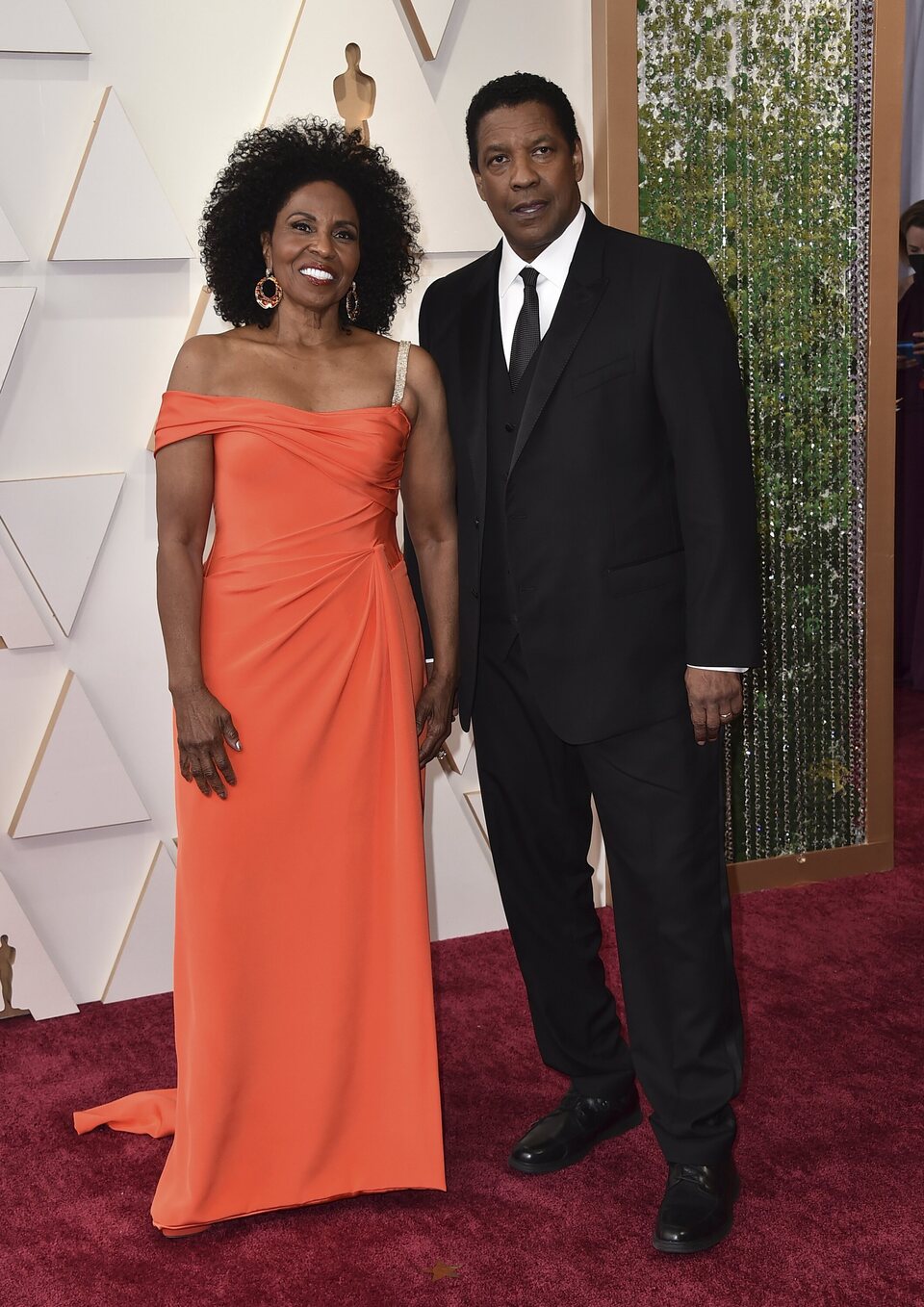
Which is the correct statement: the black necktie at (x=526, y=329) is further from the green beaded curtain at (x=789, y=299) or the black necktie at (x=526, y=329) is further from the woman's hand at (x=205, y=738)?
the green beaded curtain at (x=789, y=299)

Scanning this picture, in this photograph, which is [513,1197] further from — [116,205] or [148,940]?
[116,205]

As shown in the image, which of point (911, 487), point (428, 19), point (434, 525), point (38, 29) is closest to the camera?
point (434, 525)

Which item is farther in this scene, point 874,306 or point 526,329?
point 874,306

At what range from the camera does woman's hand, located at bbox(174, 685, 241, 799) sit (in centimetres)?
208

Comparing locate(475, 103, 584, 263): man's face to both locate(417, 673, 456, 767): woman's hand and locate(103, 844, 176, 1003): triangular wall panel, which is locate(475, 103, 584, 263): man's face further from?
locate(103, 844, 176, 1003): triangular wall panel

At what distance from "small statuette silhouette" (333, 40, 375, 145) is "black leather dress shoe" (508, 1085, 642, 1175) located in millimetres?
2174

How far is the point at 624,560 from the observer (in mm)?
2043

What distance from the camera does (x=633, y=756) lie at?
2.09 meters

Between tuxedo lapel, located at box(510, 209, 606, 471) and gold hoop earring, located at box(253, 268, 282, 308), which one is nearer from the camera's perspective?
tuxedo lapel, located at box(510, 209, 606, 471)

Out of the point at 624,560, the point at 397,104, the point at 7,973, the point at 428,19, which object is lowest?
the point at 7,973

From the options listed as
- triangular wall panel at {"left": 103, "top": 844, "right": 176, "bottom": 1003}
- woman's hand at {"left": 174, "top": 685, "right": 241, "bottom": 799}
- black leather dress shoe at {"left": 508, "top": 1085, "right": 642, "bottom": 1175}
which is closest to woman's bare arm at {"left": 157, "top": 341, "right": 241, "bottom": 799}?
woman's hand at {"left": 174, "top": 685, "right": 241, "bottom": 799}

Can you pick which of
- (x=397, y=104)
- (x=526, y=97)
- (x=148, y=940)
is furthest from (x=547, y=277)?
(x=148, y=940)

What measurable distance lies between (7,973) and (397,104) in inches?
88.3

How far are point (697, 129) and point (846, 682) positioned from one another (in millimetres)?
1497
